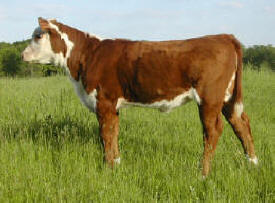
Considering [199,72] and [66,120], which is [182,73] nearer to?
[199,72]

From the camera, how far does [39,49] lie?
475cm

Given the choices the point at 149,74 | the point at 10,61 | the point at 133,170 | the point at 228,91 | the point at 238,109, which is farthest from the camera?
the point at 10,61

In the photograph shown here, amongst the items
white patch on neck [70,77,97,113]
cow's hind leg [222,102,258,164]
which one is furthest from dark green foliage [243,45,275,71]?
white patch on neck [70,77,97,113]

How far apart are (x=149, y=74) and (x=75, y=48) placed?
4.44 feet

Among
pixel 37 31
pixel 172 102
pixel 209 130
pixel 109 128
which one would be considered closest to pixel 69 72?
pixel 37 31

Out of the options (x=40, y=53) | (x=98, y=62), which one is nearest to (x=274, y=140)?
(x=98, y=62)

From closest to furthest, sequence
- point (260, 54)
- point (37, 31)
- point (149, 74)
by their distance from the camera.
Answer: point (149, 74) < point (37, 31) < point (260, 54)

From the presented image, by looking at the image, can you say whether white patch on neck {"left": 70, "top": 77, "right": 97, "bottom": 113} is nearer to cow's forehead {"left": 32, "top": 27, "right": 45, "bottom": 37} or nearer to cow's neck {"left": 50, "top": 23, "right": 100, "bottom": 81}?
cow's neck {"left": 50, "top": 23, "right": 100, "bottom": 81}

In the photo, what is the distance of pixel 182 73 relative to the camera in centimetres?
408

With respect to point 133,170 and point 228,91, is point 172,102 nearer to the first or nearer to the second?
point 228,91

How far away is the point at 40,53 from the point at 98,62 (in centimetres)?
102

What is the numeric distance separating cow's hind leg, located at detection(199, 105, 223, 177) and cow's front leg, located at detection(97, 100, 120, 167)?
4.14 ft

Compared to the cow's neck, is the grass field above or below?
below

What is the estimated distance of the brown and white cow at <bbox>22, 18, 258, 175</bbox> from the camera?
4039mm
